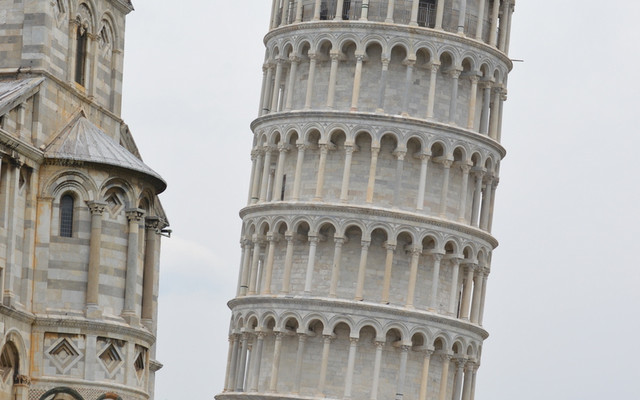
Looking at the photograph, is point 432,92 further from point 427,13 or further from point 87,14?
point 87,14

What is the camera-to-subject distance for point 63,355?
162ft

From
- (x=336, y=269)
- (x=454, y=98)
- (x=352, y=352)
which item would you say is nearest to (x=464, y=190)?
(x=454, y=98)

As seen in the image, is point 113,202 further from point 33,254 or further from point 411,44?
Answer: point 411,44

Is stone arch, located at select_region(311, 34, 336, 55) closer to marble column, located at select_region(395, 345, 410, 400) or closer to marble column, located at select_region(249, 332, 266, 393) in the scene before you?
marble column, located at select_region(249, 332, 266, 393)

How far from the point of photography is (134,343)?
5094 cm

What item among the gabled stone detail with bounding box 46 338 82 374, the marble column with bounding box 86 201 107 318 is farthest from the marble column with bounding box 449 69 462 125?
the gabled stone detail with bounding box 46 338 82 374

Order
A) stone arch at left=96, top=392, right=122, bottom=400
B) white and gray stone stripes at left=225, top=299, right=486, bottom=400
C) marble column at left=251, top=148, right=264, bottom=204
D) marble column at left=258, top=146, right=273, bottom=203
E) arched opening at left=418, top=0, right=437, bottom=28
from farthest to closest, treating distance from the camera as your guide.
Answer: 1. marble column at left=251, top=148, right=264, bottom=204
2. marble column at left=258, top=146, right=273, bottom=203
3. arched opening at left=418, top=0, right=437, bottom=28
4. white and gray stone stripes at left=225, top=299, right=486, bottom=400
5. stone arch at left=96, top=392, right=122, bottom=400

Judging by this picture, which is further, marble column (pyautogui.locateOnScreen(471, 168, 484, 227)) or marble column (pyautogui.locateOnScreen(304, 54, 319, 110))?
marble column (pyautogui.locateOnScreen(471, 168, 484, 227))

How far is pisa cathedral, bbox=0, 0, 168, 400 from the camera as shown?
48531 mm

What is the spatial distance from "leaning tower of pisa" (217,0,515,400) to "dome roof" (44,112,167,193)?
29.6m

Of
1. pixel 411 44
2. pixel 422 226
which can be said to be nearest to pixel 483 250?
pixel 422 226

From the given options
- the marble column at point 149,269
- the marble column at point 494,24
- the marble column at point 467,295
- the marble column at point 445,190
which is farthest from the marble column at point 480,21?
the marble column at point 149,269

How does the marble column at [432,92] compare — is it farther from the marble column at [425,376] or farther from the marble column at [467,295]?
the marble column at [425,376]

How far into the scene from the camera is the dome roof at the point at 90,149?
165 ft
